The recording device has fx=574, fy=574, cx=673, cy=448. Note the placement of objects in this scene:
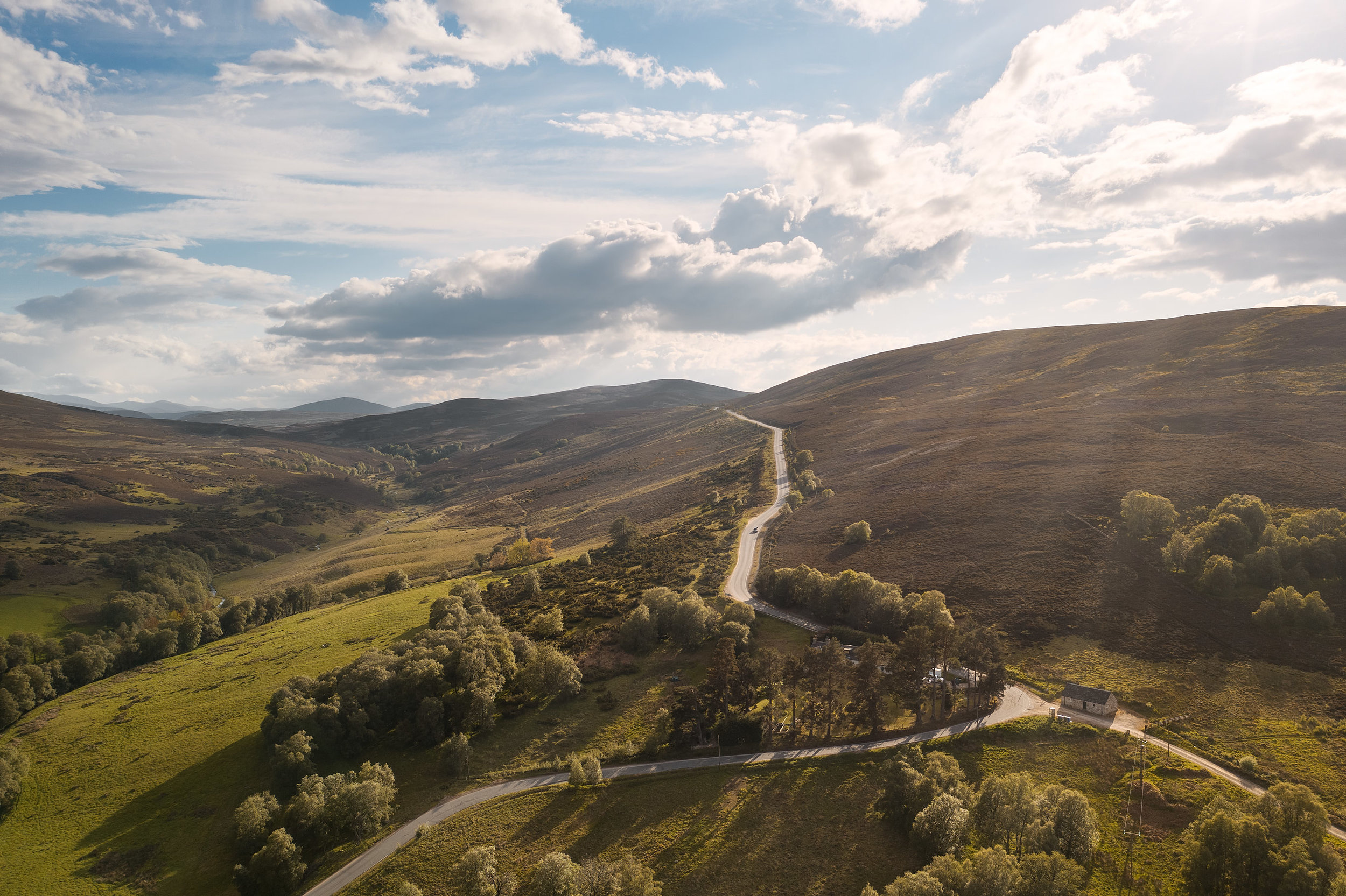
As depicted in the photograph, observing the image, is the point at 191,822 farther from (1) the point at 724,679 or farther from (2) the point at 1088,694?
(2) the point at 1088,694

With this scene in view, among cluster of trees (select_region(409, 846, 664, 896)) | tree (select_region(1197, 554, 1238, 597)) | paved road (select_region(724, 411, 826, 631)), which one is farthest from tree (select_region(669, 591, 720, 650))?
tree (select_region(1197, 554, 1238, 597))

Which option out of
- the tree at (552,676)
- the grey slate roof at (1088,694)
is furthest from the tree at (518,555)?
the grey slate roof at (1088,694)

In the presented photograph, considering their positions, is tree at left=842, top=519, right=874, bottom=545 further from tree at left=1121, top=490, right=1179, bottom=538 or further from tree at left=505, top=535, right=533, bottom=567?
tree at left=505, top=535, right=533, bottom=567

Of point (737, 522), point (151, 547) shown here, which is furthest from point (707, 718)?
point (151, 547)

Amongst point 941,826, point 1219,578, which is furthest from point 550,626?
point 1219,578

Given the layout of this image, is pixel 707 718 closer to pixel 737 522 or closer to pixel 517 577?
pixel 517 577
